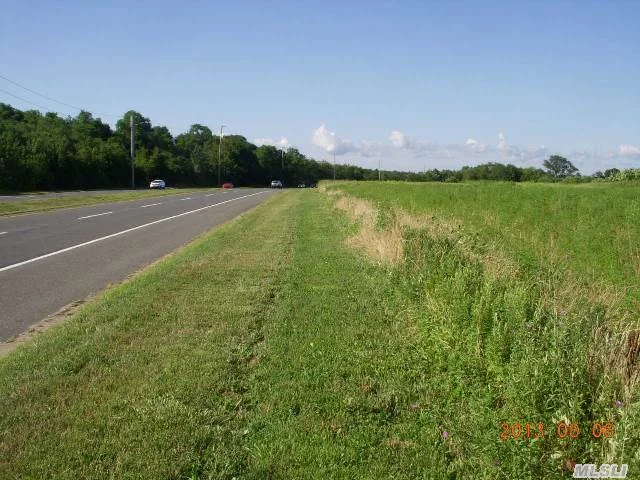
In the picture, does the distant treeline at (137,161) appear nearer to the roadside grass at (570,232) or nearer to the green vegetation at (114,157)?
the green vegetation at (114,157)

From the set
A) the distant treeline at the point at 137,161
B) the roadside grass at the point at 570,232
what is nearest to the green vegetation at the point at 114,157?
the distant treeline at the point at 137,161

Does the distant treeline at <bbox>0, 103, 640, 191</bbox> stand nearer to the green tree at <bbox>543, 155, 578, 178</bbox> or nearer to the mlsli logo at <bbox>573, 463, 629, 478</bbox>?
the green tree at <bbox>543, 155, 578, 178</bbox>

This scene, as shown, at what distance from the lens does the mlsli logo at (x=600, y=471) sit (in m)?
3.19

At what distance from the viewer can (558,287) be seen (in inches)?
258

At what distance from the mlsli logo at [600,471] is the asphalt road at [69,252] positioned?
245 inches

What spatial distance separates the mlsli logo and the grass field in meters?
0.05

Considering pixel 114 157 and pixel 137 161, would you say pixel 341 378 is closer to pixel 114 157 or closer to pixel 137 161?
pixel 114 157

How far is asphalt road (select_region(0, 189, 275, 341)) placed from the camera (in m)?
8.50

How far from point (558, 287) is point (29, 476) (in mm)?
5619

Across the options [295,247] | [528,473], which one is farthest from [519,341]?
[295,247]

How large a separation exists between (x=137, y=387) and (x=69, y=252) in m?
9.60

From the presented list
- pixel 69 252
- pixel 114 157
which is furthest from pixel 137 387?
pixel 114 157

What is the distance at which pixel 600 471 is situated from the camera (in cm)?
330

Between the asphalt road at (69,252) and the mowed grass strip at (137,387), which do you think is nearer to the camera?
the mowed grass strip at (137,387)
